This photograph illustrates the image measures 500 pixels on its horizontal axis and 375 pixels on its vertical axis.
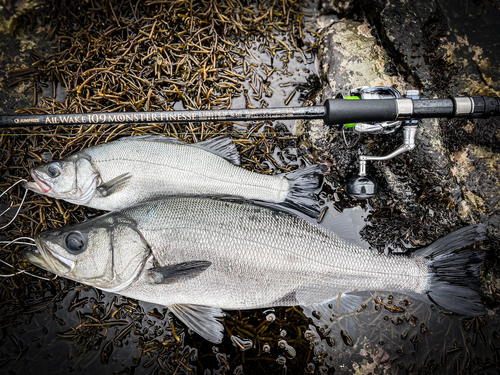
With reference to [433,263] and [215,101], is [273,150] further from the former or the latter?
[433,263]

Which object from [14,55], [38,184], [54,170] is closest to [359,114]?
[54,170]

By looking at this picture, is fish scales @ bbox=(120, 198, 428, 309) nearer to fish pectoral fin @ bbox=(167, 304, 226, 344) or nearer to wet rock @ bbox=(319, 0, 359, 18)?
fish pectoral fin @ bbox=(167, 304, 226, 344)

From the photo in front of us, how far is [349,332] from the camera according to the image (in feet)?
8.40

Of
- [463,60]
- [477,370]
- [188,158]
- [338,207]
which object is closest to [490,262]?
[477,370]

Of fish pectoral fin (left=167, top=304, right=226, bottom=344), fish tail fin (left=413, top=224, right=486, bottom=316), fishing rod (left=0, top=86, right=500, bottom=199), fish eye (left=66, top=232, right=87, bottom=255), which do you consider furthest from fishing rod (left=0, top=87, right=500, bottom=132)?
fish pectoral fin (left=167, top=304, right=226, bottom=344)

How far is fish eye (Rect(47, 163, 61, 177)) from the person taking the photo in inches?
93.4

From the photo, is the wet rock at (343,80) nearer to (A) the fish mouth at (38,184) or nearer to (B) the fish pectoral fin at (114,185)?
(B) the fish pectoral fin at (114,185)

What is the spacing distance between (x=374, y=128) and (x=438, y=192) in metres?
0.80

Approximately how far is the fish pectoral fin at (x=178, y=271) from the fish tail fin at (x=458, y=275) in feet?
5.64

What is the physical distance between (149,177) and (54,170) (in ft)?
2.46

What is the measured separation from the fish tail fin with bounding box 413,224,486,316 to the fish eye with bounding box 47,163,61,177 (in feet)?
9.77

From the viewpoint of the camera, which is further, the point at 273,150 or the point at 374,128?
the point at 273,150

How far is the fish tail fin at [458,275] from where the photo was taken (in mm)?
2254

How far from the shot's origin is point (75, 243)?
2172 millimetres
